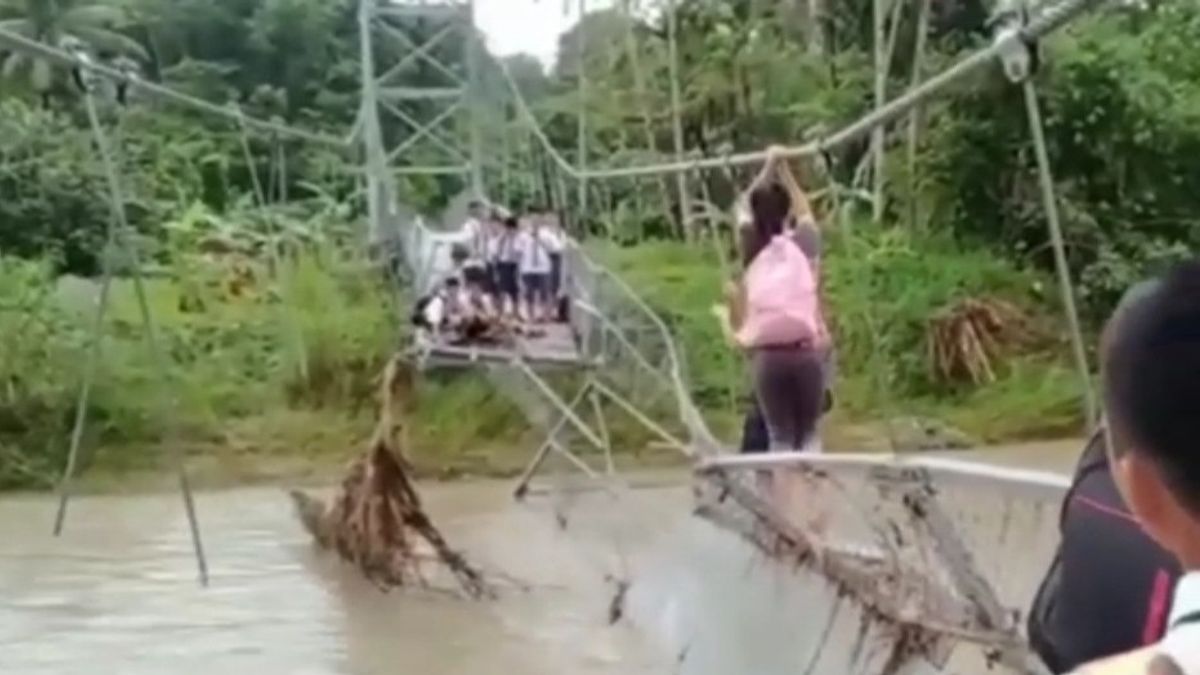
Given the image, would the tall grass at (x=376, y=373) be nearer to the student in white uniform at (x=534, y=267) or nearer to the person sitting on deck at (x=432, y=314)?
the student in white uniform at (x=534, y=267)

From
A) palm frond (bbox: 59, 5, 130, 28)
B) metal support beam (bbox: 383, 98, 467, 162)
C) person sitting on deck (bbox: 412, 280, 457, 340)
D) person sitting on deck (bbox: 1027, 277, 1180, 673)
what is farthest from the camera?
palm frond (bbox: 59, 5, 130, 28)

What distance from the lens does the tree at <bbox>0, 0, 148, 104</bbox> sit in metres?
23.8

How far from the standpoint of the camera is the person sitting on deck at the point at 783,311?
479 cm

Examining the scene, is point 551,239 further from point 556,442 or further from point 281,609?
point 281,609

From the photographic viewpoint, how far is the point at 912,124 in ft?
37.9

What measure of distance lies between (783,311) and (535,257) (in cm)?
634

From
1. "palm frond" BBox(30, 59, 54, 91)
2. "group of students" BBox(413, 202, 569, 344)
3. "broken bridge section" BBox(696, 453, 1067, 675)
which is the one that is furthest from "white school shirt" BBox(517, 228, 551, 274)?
"palm frond" BBox(30, 59, 54, 91)

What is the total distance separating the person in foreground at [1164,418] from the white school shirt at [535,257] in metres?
9.86

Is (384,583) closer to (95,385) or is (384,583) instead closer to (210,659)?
(210,659)

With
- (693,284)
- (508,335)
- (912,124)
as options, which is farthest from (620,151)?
(508,335)

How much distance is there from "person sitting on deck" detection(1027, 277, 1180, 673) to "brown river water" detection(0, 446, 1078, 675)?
7.40ft

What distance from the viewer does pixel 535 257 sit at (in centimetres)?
1110

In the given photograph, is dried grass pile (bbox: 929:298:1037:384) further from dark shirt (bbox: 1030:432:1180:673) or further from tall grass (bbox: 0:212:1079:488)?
dark shirt (bbox: 1030:432:1180:673)

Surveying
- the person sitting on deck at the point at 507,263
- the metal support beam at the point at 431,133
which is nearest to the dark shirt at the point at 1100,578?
the person sitting on deck at the point at 507,263
